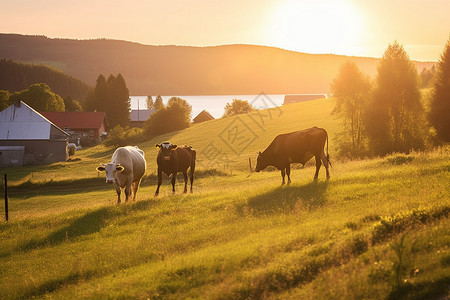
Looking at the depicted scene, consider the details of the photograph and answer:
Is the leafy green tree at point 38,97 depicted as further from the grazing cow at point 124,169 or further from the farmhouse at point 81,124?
the grazing cow at point 124,169

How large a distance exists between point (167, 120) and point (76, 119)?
23266 millimetres

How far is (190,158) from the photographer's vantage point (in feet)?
75.8

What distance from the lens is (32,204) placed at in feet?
107

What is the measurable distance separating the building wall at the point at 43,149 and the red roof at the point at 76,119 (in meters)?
35.6

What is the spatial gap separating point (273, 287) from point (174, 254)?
389 cm

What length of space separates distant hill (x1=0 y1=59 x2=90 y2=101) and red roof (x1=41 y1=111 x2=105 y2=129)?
84.6 m

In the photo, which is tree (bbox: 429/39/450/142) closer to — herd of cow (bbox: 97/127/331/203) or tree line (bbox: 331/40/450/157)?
tree line (bbox: 331/40/450/157)

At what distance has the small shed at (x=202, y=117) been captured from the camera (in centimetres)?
12650

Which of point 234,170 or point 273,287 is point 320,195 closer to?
point 273,287

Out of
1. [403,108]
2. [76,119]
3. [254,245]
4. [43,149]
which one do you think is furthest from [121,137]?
[254,245]

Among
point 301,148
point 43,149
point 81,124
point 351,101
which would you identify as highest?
point 351,101

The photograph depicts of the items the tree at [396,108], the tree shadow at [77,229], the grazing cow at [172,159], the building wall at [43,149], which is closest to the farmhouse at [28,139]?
the building wall at [43,149]

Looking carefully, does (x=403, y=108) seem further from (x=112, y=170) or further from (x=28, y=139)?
(x=28, y=139)

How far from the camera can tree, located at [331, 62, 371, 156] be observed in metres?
46.3
